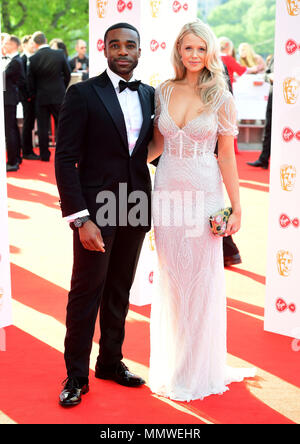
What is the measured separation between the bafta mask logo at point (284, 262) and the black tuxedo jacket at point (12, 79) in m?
6.35

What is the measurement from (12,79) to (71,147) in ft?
23.0

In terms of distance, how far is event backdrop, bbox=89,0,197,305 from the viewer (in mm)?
4246

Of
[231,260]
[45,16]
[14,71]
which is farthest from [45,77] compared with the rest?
[45,16]

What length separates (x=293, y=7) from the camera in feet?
12.2

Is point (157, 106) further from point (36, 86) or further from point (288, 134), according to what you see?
point (36, 86)

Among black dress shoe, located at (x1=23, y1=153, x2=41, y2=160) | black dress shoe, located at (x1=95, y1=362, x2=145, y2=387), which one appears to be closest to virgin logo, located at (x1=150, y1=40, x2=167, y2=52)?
black dress shoe, located at (x1=95, y1=362, x2=145, y2=387)

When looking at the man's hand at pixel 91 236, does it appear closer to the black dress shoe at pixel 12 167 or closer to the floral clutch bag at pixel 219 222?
the floral clutch bag at pixel 219 222

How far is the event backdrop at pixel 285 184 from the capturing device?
3764 millimetres

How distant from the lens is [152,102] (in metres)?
3.16

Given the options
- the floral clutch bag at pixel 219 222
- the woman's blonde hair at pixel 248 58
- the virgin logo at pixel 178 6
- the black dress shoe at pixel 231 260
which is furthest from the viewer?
the woman's blonde hair at pixel 248 58

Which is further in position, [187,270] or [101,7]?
[101,7]

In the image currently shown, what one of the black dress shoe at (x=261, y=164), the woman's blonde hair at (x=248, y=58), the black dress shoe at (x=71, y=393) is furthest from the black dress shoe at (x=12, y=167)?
the black dress shoe at (x=71, y=393)

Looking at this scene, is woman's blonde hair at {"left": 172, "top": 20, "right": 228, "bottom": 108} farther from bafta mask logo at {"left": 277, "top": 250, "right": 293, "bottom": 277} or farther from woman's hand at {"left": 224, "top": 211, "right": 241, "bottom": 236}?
bafta mask logo at {"left": 277, "top": 250, "right": 293, "bottom": 277}

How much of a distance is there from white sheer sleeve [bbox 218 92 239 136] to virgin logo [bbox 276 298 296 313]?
135cm
